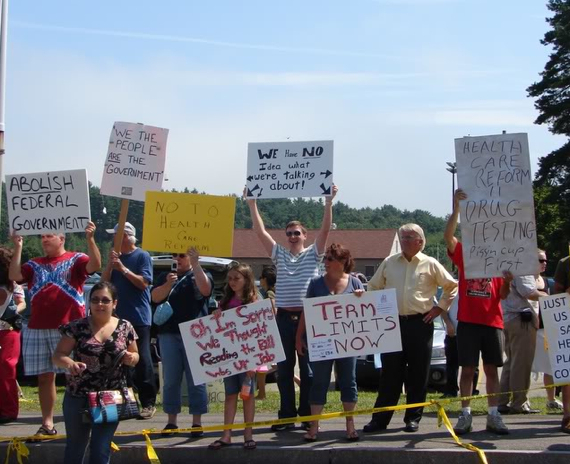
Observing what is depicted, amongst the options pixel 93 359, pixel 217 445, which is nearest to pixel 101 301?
pixel 93 359

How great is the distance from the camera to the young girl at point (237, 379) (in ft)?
27.2

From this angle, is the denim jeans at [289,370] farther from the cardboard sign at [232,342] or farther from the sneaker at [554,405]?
the sneaker at [554,405]

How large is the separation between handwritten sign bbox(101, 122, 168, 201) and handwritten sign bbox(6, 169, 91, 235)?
0.43 meters

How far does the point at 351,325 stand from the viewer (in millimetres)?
8352

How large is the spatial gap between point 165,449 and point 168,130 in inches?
128

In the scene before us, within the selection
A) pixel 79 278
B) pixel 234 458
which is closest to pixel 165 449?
pixel 234 458

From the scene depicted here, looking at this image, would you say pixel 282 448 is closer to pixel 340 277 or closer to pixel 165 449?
pixel 165 449

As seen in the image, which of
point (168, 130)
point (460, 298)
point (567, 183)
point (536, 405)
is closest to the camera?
point (460, 298)

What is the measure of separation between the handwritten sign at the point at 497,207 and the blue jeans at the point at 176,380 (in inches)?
110

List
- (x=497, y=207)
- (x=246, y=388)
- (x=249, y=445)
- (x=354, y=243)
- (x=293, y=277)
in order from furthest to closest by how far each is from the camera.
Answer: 1. (x=354, y=243)
2. (x=293, y=277)
3. (x=497, y=207)
4. (x=246, y=388)
5. (x=249, y=445)

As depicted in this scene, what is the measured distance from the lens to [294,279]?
881cm

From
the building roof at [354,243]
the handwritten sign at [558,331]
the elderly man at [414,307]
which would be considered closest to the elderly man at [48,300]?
the elderly man at [414,307]

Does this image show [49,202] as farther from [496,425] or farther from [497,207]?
[496,425]

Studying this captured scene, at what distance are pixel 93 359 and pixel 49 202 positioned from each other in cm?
250
